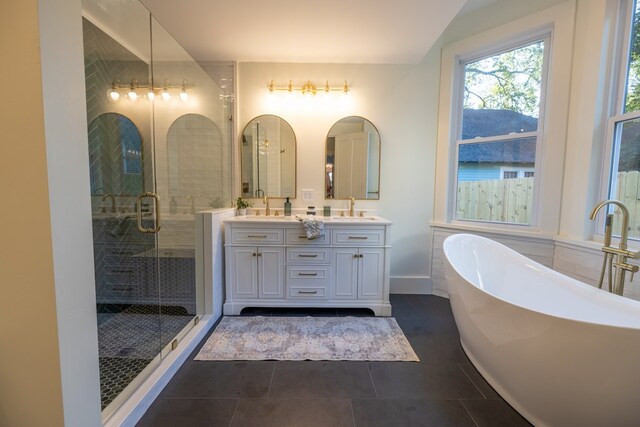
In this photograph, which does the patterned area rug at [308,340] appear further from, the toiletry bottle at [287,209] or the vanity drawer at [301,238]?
the toiletry bottle at [287,209]

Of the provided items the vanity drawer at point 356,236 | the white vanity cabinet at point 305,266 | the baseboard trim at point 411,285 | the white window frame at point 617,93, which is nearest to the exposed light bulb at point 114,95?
the white vanity cabinet at point 305,266

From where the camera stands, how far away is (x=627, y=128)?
1785 mm

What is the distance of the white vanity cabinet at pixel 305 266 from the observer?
2375mm

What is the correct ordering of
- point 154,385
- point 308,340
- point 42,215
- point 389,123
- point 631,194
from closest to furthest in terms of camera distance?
point 42,215
point 154,385
point 631,194
point 308,340
point 389,123

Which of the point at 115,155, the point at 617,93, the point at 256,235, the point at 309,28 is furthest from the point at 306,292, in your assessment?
the point at 617,93

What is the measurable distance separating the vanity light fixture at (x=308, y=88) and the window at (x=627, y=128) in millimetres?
2080

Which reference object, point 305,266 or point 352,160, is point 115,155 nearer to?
point 305,266

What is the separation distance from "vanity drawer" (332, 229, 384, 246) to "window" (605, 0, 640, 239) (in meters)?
1.67

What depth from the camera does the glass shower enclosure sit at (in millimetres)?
1643

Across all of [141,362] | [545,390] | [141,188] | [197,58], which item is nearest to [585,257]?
[545,390]

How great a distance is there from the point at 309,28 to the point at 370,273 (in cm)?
219

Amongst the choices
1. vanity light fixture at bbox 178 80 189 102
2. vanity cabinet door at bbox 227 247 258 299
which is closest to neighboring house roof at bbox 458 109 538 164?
vanity cabinet door at bbox 227 247 258 299

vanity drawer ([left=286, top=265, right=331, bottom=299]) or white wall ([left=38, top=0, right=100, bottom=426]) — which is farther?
vanity drawer ([left=286, top=265, right=331, bottom=299])

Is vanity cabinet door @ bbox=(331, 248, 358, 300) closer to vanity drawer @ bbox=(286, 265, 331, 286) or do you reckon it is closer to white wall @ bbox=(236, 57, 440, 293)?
vanity drawer @ bbox=(286, 265, 331, 286)
